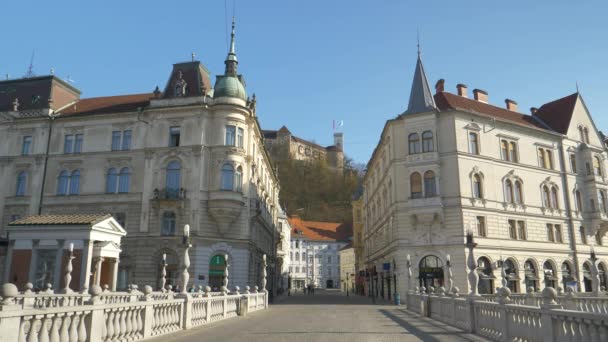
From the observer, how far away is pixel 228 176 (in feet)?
114

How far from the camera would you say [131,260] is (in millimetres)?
34156

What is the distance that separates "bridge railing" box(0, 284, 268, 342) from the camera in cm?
652

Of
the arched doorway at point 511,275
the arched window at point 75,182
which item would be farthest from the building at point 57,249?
the arched doorway at point 511,275

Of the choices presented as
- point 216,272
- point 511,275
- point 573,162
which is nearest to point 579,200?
point 573,162

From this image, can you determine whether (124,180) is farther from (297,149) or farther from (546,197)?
(297,149)

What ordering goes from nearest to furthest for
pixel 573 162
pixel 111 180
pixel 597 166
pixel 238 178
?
pixel 238 178 < pixel 111 180 < pixel 573 162 < pixel 597 166

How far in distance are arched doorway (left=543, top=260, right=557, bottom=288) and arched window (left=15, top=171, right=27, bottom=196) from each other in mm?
44142

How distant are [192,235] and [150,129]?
979 centimetres

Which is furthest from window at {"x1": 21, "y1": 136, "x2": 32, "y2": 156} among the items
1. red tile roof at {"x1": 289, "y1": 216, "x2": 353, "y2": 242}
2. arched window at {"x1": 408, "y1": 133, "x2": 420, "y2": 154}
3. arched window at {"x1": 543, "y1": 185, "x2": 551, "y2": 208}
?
red tile roof at {"x1": 289, "y1": 216, "x2": 353, "y2": 242}

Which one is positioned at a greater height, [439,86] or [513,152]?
[439,86]

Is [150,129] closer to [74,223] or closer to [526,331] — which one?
[74,223]

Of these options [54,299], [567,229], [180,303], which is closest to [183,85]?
[54,299]

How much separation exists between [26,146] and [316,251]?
233 feet

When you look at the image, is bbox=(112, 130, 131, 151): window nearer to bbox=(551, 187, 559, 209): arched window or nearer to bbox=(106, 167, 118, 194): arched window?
bbox=(106, 167, 118, 194): arched window
